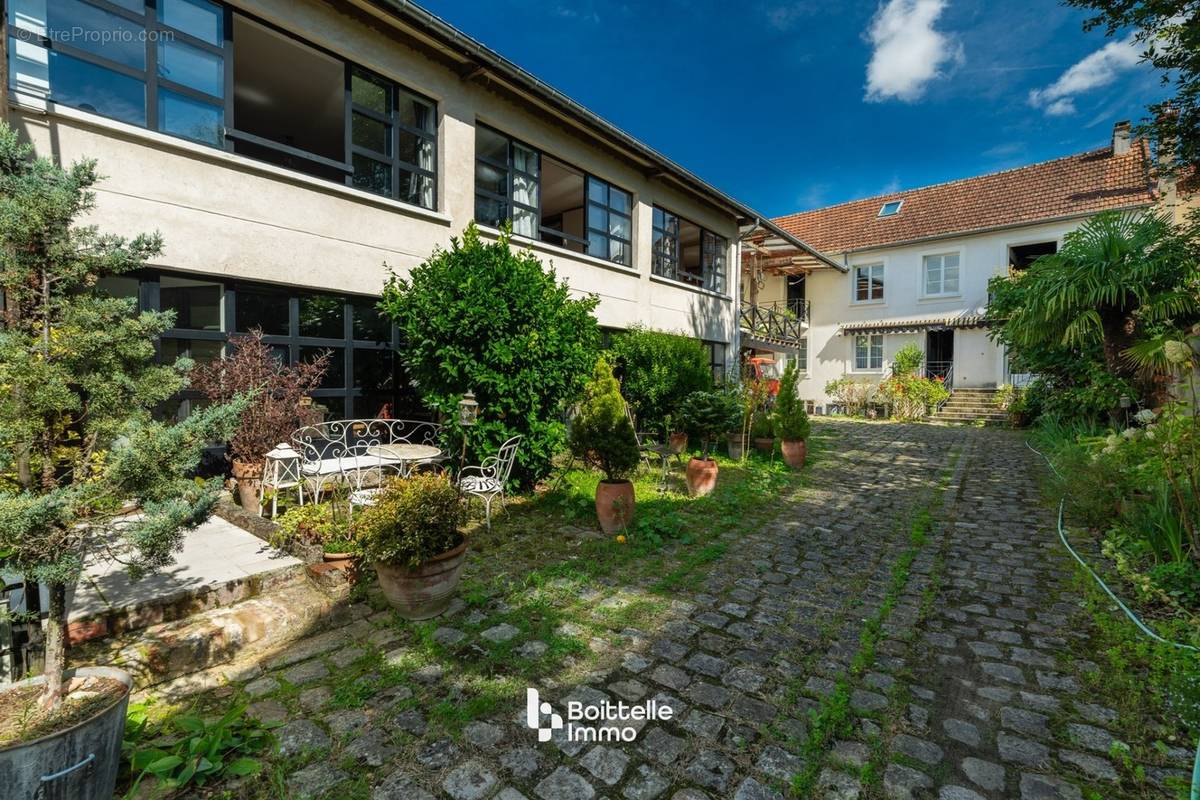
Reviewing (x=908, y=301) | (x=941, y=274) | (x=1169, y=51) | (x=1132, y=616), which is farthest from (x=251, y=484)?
(x=941, y=274)

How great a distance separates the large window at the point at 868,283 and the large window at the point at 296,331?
21.9 m

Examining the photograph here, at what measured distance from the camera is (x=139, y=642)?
2973 mm

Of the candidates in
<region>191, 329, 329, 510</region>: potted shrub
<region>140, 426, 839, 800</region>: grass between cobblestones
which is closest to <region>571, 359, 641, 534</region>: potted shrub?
<region>140, 426, 839, 800</region>: grass between cobblestones

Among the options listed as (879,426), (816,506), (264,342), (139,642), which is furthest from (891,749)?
(879,426)

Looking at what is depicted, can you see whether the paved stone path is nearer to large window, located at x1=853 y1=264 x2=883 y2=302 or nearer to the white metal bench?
the white metal bench

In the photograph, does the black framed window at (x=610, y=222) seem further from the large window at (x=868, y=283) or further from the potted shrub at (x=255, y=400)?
the large window at (x=868, y=283)

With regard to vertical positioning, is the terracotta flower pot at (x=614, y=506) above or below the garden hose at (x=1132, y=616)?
above

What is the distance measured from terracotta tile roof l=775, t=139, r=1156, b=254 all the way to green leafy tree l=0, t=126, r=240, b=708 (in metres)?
24.0

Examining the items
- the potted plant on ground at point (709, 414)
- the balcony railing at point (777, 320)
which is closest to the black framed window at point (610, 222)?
the potted plant on ground at point (709, 414)

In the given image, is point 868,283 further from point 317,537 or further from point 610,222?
point 317,537

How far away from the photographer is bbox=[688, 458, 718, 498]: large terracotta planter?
7.08 meters

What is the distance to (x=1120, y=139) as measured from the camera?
61.7 feet

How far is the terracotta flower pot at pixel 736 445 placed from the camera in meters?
9.93

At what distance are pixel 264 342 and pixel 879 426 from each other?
17.2 m
